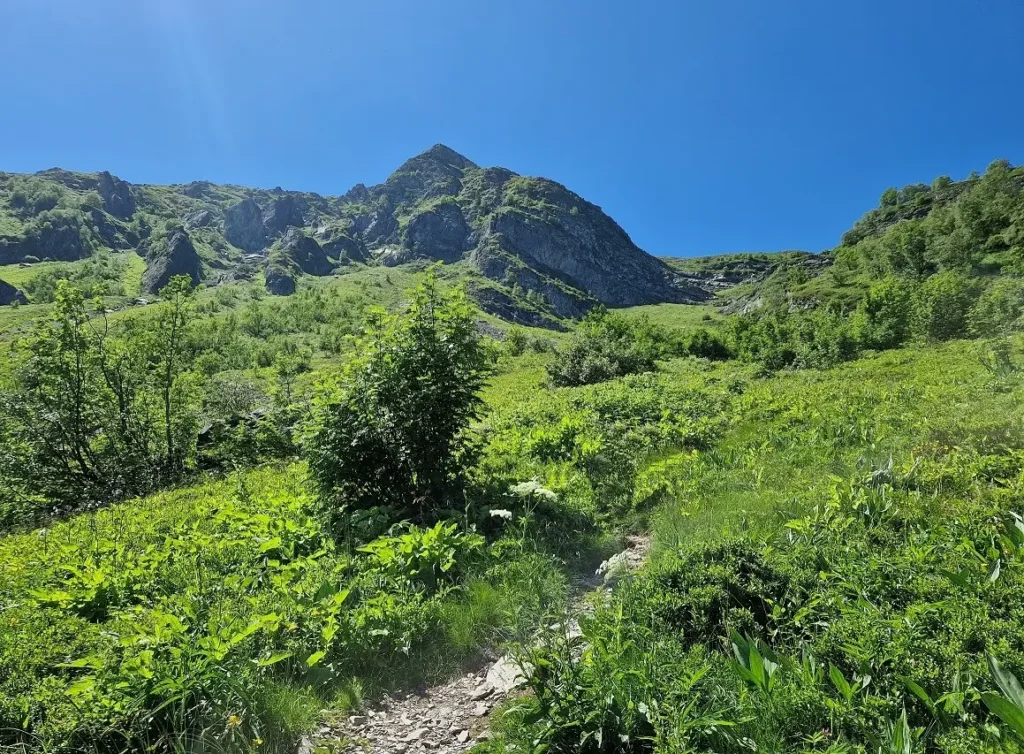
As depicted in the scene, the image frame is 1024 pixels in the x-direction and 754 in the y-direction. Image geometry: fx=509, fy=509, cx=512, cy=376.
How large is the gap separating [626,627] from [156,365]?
18060mm

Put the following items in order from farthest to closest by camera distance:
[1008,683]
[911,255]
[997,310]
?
[911,255]
[997,310]
[1008,683]

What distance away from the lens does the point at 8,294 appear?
158m

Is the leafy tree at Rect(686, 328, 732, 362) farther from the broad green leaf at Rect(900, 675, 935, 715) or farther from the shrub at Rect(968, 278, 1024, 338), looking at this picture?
the broad green leaf at Rect(900, 675, 935, 715)

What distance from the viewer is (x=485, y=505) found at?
8.30 meters

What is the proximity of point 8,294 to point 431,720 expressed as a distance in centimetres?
22066

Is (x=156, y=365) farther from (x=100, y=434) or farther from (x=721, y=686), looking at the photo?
(x=721, y=686)

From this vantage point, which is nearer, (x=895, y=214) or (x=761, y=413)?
(x=761, y=413)

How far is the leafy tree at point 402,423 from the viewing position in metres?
8.15

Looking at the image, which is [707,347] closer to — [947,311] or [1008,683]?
[947,311]

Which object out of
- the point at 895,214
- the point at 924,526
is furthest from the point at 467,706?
the point at 895,214

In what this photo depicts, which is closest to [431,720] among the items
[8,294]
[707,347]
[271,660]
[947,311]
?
[271,660]

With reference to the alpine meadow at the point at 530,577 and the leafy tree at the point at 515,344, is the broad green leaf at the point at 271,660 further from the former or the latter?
the leafy tree at the point at 515,344

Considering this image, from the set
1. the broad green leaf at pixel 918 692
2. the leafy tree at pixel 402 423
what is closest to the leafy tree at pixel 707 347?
the leafy tree at pixel 402 423

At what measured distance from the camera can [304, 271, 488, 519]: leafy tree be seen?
8.15 m
